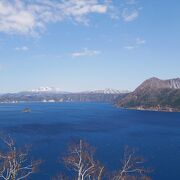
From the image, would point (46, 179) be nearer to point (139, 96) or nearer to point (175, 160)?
point (175, 160)

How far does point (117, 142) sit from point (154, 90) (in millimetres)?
140841

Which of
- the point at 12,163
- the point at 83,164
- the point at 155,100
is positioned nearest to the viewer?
the point at 12,163

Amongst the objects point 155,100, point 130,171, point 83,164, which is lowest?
point 130,171

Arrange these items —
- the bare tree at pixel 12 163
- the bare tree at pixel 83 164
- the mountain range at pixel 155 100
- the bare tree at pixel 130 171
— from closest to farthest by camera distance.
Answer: the bare tree at pixel 12 163
the bare tree at pixel 83 164
the bare tree at pixel 130 171
the mountain range at pixel 155 100

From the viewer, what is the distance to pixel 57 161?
139 feet

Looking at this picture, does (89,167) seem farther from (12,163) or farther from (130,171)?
(12,163)

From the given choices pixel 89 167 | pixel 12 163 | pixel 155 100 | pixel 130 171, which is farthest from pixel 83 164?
pixel 155 100

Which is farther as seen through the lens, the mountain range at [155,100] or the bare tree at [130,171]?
the mountain range at [155,100]

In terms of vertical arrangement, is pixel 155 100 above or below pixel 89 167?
above

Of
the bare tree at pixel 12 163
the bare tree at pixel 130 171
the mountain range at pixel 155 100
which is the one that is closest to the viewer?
the bare tree at pixel 12 163

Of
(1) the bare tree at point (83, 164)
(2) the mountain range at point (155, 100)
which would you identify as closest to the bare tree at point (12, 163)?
(1) the bare tree at point (83, 164)

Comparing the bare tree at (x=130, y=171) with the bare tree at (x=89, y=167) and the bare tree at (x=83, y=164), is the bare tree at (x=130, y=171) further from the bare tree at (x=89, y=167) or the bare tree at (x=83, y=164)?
the bare tree at (x=83, y=164)

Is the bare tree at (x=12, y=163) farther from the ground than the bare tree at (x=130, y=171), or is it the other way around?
the bare tree at (x=12, y=163)

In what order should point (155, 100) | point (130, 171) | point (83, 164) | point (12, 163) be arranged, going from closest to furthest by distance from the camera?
point (12, 163) → point (130, 171) → point (83, 164) → point (155, 100)
